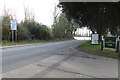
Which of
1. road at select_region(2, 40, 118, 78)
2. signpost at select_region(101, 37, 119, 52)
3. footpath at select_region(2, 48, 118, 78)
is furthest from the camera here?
signpost at select_region(101, 37, 119, 52)

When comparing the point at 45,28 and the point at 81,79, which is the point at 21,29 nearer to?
the point at 45,28

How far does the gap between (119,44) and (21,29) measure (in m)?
20.7

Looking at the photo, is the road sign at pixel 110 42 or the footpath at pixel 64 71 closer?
the footpath at pixel 64 71

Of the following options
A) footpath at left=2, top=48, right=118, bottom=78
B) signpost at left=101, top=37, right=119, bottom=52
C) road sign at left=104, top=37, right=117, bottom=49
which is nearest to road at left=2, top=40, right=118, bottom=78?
footpath at left=2, top=48, right=118, bottom=78

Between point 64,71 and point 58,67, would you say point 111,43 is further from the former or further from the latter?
point 64,71

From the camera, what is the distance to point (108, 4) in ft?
37.3

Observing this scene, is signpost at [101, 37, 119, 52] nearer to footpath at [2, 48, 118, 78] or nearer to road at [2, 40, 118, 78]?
road at [2, 40, 118, 78]

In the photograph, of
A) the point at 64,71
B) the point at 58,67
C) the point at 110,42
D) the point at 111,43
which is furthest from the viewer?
the point at 110,42

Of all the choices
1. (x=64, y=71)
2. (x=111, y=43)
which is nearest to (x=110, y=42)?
(x=111, y=43)

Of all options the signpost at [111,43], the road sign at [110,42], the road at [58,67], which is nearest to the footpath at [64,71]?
the road at [58,67]

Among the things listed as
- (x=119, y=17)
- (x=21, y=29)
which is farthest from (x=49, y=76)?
(x=21, y=29)

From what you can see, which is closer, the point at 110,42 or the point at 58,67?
the point at 58,67

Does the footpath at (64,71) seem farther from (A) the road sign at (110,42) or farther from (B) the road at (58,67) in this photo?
(A) the road sign at (110,42)

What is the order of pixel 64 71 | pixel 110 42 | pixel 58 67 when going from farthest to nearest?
1. pixel 110 42
2. pixel 58 67
3. pixel 64 71
